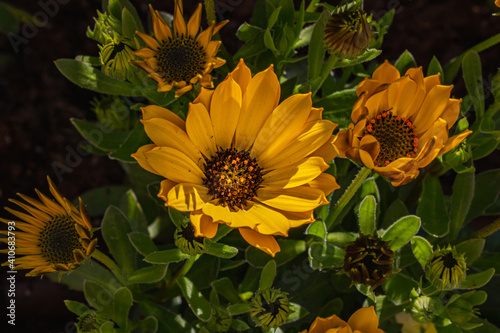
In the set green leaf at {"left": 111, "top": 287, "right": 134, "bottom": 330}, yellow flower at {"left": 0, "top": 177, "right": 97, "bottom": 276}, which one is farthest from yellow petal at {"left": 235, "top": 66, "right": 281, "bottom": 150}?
green leaf at {"left": 111, "top": 287, "right": 134, "bottom": 330}

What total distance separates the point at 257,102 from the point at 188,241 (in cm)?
38

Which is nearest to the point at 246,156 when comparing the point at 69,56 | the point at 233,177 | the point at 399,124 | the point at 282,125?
the point at 233,177

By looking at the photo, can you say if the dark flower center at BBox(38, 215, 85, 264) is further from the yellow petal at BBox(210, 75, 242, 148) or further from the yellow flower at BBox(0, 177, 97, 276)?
the yellow petal at BBox(210, 75, 242, 148)

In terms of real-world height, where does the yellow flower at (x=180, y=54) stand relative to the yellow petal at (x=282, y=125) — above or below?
above

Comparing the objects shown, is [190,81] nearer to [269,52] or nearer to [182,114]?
[182,114]

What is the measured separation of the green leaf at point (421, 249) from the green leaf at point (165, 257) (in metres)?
0.64

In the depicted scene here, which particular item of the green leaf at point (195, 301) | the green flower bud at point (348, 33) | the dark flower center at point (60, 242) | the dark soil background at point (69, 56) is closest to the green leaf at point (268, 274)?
the green leaf at point (195, 301)

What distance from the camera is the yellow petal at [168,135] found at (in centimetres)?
119

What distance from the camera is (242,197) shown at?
4.85 ft

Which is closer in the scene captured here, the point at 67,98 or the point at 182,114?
the point at 182,114

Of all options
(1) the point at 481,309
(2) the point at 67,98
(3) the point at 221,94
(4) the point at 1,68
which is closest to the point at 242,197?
(3) the point at 221,94

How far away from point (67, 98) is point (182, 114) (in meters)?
1.25

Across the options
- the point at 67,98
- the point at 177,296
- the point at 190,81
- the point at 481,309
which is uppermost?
the point at 67,98

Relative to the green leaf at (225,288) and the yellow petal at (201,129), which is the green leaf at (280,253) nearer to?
the green leaf at (225,288)
